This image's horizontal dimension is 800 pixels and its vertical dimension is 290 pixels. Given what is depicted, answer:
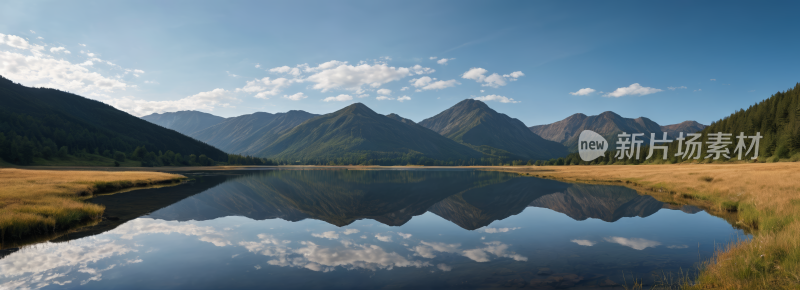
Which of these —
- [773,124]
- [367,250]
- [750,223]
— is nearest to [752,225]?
[750,223]

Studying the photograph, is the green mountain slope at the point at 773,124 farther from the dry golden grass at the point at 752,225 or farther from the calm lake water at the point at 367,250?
the calm lake water at the point at 367,250

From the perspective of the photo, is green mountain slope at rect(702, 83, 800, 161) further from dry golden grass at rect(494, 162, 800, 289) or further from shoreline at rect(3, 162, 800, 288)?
dry golden grass at rect(494, 162, 800, 289)

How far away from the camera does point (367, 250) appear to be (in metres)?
19.9

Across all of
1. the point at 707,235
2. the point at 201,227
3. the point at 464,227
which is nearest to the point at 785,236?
the point at 707,235

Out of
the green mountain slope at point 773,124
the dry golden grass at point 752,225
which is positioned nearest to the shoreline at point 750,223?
the dry golden grass at point 752,225

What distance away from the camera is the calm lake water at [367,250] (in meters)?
14.4

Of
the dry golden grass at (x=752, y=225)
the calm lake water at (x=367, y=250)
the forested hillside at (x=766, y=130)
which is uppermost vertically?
the forested hillside at (x=766, y=130)

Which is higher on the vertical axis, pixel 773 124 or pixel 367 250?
pixel 773 124

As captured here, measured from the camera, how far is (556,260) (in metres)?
17.7

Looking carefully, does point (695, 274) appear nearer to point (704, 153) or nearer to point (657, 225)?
point (657, 225)

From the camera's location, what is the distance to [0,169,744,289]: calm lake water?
14.4 meters

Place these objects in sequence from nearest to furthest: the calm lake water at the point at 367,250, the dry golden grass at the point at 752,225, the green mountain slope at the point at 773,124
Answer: the dry golden grass at the point at 752,225 < the calm lake water at the point at 367,250 < the green mountain slope at the point at 773,124

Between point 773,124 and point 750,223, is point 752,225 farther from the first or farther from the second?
point 773,124

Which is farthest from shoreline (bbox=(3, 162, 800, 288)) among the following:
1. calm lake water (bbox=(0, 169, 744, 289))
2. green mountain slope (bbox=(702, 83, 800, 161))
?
green mountain slope (bbox=(702, 83, 800, 161))
